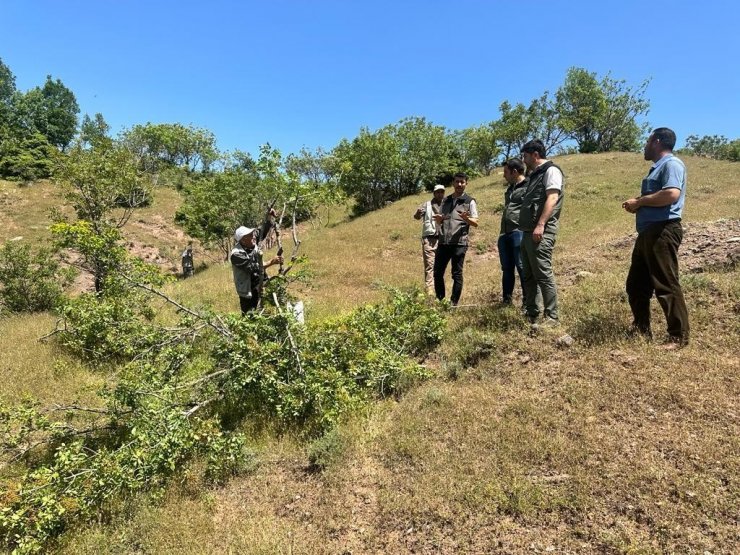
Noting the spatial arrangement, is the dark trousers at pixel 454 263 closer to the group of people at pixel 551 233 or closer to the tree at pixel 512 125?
the group of people at pixel 551 233

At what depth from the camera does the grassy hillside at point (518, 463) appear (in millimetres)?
2668

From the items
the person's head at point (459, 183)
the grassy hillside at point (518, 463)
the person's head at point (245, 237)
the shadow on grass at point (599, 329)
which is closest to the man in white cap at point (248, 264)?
the person's head at point (245, 237)

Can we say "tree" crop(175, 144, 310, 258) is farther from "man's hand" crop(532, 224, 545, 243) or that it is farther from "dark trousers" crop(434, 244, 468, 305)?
"man's hand" crop(532, 224, 545, 243)

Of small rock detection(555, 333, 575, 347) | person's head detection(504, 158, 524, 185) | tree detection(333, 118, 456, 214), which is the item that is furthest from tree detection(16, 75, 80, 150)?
small rock detection(555, 333, 575, 347)

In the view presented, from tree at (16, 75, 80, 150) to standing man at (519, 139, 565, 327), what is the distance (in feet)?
189

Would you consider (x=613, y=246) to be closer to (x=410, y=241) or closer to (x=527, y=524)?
(x=527, y=524)

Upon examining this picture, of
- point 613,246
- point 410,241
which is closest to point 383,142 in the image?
point 410,241

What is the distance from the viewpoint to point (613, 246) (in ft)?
29.9

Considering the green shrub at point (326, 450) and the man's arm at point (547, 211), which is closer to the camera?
the green shrub at point (326, 450)

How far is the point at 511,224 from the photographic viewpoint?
5809 millimetres

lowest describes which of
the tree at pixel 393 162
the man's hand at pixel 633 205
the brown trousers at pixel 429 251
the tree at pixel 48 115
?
the brown trousers at pixel 429 251

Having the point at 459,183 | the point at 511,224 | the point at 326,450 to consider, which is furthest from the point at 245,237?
the point at 511,224

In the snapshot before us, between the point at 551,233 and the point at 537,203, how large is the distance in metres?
0.38

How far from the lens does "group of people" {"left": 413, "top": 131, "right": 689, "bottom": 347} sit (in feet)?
13.1
